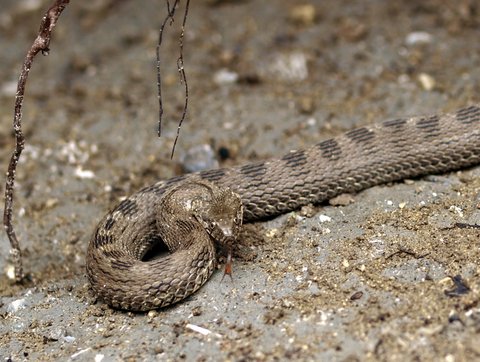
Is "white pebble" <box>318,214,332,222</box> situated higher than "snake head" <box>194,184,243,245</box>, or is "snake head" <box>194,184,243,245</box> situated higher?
"snake head" <box>194,184,243,245</box>

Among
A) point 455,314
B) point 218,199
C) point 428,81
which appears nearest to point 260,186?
point 218,199

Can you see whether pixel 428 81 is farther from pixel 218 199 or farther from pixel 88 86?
pixel 88 86

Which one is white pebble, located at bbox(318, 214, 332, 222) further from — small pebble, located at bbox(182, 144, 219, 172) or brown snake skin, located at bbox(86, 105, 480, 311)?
small pebble, located at bbox(182, 144, 219, 172)

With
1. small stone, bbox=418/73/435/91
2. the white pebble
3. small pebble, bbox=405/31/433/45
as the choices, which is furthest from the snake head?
small pebble, bbox=405/31/433/45

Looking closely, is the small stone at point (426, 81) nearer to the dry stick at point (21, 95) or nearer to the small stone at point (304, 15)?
the small stone at point (304, 15)

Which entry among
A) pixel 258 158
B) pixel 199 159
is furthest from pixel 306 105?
pixel 199 159

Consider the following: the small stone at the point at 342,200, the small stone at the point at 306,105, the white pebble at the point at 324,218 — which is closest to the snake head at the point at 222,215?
the white pebble at the point at 324,218
